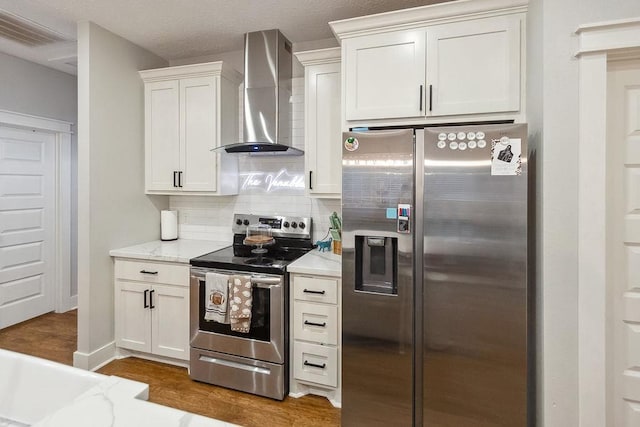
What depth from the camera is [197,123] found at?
3047 mm

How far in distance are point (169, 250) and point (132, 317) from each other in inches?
24.6

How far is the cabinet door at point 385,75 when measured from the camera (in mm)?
2131

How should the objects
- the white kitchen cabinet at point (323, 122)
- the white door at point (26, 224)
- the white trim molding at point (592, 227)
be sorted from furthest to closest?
1. the white door at point (26, 224)
2. the white kitchen cabinet at point (323, 122)
3. the white trim molding at point (592, 227)

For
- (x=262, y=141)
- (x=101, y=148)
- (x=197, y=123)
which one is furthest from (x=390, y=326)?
(x=101, y=148)

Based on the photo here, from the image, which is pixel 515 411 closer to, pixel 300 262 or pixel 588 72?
pixel 300 262

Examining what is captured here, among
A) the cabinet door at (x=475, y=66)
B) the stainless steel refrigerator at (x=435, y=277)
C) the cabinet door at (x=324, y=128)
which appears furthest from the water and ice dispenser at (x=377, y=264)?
the cabinet door at (x=475, y=66)

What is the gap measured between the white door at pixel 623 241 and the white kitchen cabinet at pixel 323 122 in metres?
1.58

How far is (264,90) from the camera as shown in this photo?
2859 millimetres

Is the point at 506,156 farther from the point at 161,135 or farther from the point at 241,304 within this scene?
the point at 161,135

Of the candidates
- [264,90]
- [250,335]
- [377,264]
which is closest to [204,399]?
[250,335]

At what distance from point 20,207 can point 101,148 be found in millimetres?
1662

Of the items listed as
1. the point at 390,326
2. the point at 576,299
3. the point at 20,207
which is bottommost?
the point at 390,326

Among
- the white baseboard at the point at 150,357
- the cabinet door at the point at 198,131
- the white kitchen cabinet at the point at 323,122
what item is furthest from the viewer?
the cabinet door at the point at 198,131

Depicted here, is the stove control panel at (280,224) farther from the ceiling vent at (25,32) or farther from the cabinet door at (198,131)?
the ceiling vent at (25,32)
